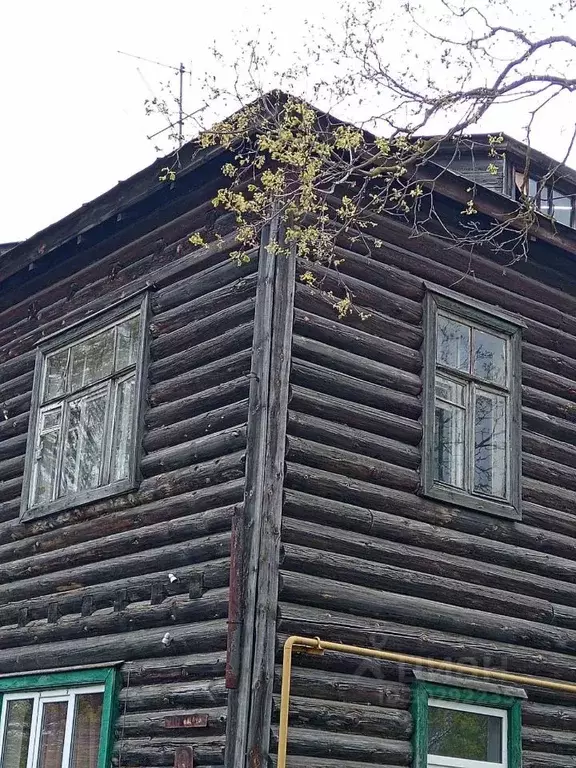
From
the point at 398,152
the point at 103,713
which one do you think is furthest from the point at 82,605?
the point at 398,152

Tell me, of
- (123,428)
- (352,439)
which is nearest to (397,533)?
(352,439)

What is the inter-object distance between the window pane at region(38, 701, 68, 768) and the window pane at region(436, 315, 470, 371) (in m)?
4.30

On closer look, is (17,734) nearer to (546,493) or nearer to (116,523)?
(116,523)

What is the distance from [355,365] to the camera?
31.0 feet

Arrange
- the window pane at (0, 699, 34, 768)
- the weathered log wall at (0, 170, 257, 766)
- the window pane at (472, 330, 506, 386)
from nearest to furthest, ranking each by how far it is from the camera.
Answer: the weathered log wall at (0, 170, 257, 766) < the window pane at (0, 699, 34, 768) < the window pane at (472, 330, 506, 386)

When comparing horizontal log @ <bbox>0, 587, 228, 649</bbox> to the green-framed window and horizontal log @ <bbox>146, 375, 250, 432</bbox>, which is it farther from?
horizontal log @ <bbox>146, 375, 250, 432</bbox>

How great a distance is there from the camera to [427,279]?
10367 mm

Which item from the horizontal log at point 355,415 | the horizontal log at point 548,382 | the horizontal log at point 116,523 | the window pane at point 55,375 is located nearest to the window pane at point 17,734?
the horizontal log at point 116,523

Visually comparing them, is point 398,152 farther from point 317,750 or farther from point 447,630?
point 317,750

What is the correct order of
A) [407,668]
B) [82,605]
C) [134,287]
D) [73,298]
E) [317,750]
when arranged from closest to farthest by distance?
[317,750]
[407,668]
[82,605]
[134,287]
[73,298]

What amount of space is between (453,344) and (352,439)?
1.75 metres

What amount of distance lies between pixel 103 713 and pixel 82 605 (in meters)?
1.04

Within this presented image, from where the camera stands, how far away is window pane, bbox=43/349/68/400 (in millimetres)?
11516

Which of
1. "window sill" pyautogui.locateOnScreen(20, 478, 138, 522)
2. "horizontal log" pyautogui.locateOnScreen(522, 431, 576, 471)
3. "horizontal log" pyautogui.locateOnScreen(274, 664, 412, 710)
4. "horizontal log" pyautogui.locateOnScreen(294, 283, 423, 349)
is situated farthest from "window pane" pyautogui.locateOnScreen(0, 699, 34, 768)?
"horizontal log" pyautogui.locateOnScreen(522, 431, 576, 471)
